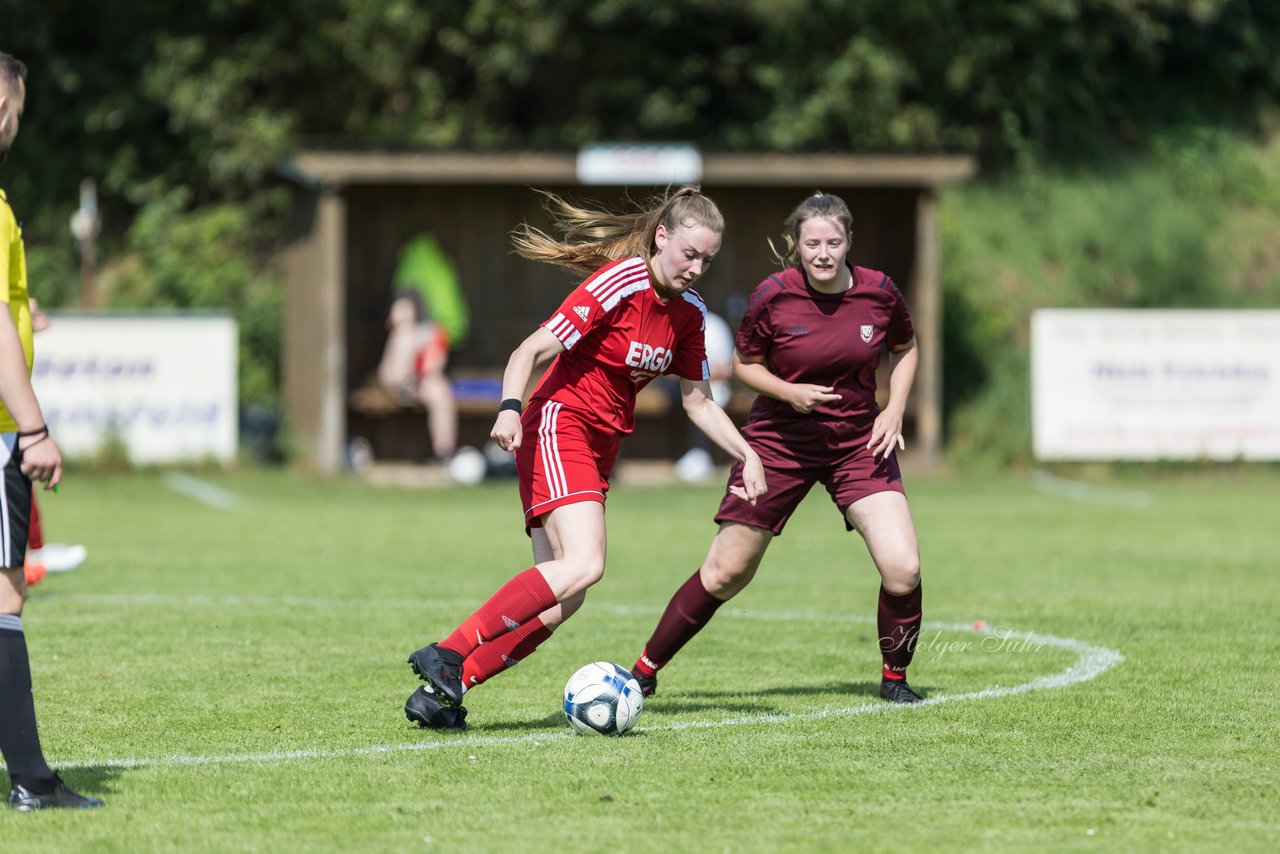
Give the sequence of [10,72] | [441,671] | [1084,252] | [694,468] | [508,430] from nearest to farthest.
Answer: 1. [10,72]
2. [508,430]
3. [441,671]
4. [694,468]
5. [1084,252]

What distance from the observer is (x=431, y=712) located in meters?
6.48

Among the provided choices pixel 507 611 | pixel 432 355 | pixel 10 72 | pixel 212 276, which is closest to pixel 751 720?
pixel 507 611

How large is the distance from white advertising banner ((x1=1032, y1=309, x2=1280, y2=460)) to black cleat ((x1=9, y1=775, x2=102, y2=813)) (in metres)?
16.9

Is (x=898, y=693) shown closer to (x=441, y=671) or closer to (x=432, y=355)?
(x=441, y=671)

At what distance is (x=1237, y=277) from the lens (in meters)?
25.8

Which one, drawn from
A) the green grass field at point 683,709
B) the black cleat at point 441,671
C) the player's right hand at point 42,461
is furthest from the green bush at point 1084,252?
the player's right hand at point 42,461

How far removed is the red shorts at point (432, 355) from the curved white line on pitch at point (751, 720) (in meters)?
13.0

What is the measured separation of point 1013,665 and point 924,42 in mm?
19930

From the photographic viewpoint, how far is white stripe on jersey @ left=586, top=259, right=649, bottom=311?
6.53m

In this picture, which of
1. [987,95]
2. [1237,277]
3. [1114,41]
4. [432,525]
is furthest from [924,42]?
[432,525]

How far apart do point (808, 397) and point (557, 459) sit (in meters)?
1.09

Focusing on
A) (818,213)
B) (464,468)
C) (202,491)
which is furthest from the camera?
(464,468)

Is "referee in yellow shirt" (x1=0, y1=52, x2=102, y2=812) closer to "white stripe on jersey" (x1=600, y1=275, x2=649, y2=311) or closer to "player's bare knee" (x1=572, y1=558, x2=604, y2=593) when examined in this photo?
"player's bare knee" (x1=572, y1=558, x2=604, y2=593)

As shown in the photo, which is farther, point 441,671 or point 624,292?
point 624,292
